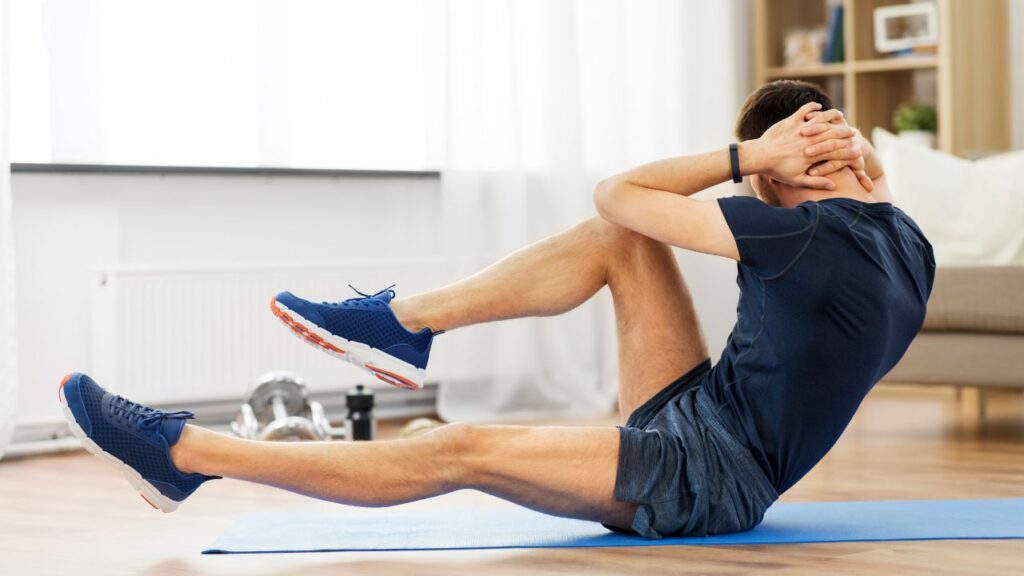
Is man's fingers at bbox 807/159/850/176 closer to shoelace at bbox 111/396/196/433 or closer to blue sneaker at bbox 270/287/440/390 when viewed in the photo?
blue sneaker at bbox 270/287/440/390

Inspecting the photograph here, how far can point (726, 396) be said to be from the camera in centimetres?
207

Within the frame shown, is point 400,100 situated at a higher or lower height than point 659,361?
higher

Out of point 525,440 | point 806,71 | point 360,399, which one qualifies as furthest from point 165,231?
point 806,71

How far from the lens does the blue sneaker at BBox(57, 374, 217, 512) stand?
1969 millimetres

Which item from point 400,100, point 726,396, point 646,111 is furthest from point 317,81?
point 726,396

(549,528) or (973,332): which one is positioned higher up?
(973,332)

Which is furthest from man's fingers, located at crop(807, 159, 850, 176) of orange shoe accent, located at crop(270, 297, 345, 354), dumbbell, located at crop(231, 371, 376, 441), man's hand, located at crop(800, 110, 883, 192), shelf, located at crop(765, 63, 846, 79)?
shelf, located at crop(765, 63, 846, 79)

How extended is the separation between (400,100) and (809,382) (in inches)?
103

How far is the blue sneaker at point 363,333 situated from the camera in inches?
81.9

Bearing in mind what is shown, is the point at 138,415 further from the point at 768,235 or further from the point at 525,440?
the point at 768,235

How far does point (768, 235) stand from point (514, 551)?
66 cm

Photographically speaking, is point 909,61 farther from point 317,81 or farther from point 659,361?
point 659,361

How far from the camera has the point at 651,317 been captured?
2.18m

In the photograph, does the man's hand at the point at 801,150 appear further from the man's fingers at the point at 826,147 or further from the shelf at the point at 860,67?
the shelf at the point at 860,67
